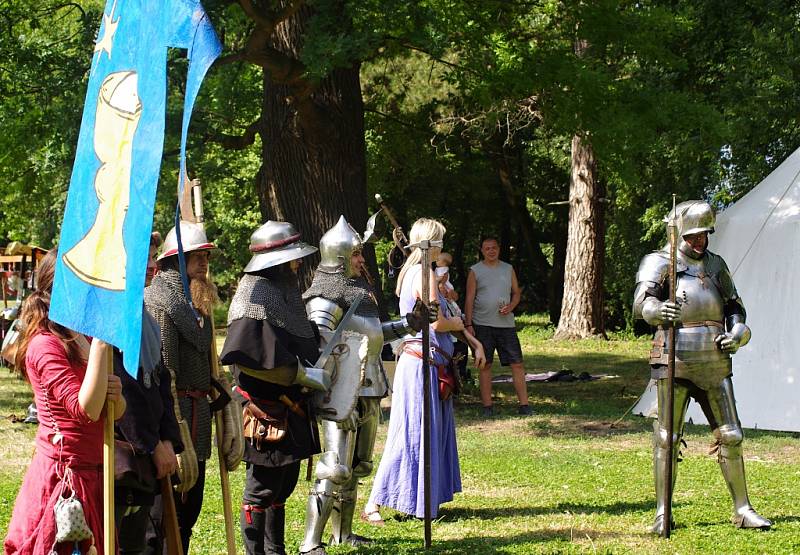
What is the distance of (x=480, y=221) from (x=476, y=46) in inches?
738

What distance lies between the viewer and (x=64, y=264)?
336 cm

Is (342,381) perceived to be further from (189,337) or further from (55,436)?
(55,436)

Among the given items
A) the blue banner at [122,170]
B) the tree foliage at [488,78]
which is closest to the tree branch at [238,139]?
the tree foliage at [488,78]

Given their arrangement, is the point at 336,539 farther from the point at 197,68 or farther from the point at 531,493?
the point at 197,68

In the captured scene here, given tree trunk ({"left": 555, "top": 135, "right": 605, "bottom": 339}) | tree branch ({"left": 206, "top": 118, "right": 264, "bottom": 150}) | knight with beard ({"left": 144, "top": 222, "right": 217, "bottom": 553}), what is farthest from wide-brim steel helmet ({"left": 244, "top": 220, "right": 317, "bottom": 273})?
tree trunk ({"left": 555, "top": 135, "right": 605, "bottom": 339})

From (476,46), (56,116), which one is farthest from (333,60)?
(56,116)

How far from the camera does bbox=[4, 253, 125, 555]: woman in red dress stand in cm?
344

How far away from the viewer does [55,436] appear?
3.50 meters

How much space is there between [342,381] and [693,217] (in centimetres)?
232

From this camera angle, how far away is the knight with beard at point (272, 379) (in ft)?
16.4

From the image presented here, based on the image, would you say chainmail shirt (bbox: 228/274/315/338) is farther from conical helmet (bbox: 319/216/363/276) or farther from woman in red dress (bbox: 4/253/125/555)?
woman in red dress (bbox: 4/253/125/555)

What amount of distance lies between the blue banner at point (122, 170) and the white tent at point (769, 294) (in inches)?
326

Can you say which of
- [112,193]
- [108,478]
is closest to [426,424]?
[108,478]

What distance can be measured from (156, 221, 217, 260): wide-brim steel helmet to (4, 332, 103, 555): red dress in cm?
127
